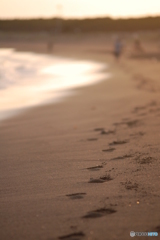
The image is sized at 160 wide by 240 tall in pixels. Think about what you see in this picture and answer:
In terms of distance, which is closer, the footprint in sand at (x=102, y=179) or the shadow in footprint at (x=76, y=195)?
the shadow in footprint at (x=76, y=195)

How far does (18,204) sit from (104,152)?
154cm

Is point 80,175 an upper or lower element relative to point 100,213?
upper

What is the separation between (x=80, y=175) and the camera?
12.8 ft

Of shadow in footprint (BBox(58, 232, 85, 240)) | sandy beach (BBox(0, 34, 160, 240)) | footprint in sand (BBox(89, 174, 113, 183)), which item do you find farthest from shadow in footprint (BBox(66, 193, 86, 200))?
shadow in footprint (BBox(58, 232, 85, 240))

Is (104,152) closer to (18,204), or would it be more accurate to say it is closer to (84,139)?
(84,139)

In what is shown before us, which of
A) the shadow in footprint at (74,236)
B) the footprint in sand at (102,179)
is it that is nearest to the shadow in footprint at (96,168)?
the footprint in sand at (102,179)

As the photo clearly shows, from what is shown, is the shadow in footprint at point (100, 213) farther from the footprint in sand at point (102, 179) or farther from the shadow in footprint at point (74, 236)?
the footprint in sand at point (102, 179)

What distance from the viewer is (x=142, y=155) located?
14.3 ft

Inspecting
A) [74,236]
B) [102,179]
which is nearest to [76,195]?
[102,179]

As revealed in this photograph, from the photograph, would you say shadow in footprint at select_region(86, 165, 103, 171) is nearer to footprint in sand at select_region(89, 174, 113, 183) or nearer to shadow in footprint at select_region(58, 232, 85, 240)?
footprint in sand at select_region(89, 174, 113, 183)

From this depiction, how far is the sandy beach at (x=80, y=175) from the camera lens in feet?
9.61

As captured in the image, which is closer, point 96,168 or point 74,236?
point 74,236

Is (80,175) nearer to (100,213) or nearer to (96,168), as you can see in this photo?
(96,168)

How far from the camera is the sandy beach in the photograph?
293 centimetres
